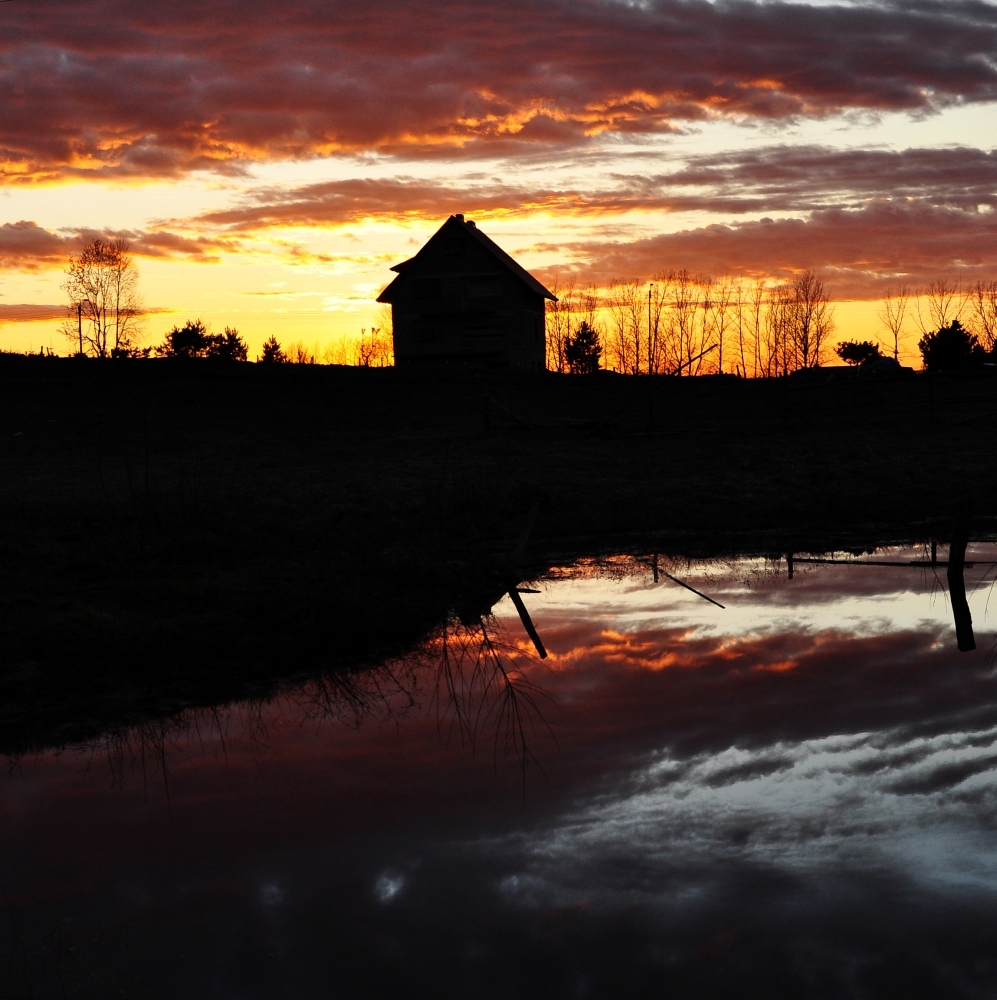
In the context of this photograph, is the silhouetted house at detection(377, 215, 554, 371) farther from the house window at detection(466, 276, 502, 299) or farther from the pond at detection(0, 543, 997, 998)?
the pond at detection(0, 543, 997, 998)

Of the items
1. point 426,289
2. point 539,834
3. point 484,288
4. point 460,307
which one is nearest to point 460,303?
point 460,307

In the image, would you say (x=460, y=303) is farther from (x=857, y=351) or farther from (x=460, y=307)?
(x=857, y=351)

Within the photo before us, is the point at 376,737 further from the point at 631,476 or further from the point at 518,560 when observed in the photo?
the point at 631,476

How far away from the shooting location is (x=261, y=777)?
795 cm

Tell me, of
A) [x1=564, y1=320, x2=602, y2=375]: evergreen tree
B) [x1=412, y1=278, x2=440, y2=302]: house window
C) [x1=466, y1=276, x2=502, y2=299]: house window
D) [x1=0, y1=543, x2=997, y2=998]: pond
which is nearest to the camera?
[x1=0, y1=543, x2=997, y2=998]: pond

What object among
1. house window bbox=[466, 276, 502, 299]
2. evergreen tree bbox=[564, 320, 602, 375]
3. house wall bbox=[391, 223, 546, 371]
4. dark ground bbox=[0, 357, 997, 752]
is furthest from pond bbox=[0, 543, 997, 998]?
evergreen tree bbox=[564, 320, 602, 375]

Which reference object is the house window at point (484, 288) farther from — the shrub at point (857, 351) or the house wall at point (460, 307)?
the shrub at point (857, 351)

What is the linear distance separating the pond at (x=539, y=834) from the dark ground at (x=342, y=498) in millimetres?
1682

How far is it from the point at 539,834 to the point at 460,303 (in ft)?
200

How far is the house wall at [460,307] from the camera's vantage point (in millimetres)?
66250

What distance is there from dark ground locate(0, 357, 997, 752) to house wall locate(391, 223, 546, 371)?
65.9 feet

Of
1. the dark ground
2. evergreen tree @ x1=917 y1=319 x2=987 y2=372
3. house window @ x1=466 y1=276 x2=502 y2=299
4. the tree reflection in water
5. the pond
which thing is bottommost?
the pond

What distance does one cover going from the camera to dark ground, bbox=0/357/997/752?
11320 millimetres

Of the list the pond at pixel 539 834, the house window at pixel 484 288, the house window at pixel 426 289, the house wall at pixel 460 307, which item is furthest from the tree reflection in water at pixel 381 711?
the house window at pixel 426 289
